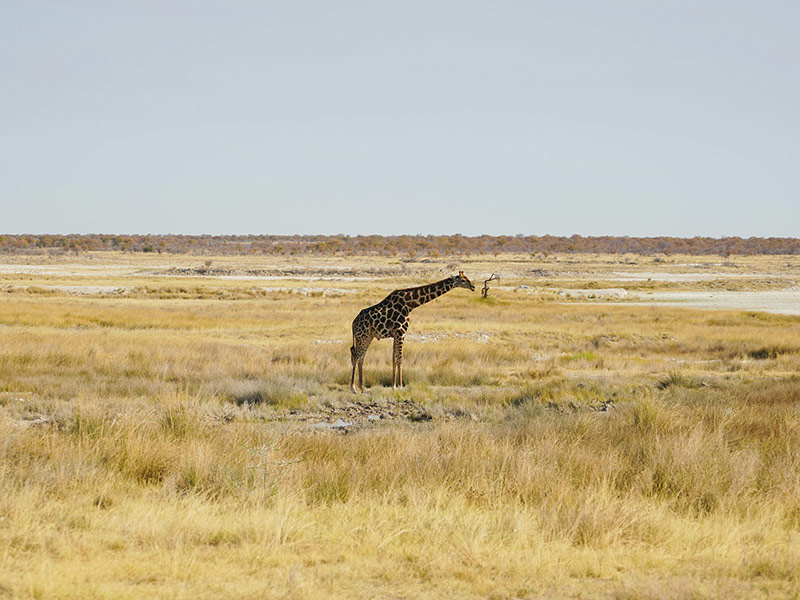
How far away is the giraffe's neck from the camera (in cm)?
1770

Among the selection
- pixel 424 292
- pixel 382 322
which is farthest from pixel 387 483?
pixel 424 292

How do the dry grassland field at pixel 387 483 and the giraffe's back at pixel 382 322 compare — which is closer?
the dry grassland field at pixel 387 483

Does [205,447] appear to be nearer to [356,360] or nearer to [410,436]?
[410,436]

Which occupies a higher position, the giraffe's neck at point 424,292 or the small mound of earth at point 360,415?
the giraffe's neck at point 424,292

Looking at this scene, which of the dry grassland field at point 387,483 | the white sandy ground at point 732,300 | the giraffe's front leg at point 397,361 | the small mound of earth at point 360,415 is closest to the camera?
the dry grassland field at point 387,483

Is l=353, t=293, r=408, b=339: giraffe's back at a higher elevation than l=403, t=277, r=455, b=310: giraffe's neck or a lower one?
lower

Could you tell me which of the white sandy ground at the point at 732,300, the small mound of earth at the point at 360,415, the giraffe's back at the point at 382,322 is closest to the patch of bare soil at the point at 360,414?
the small mound of earth at the point at 360,415

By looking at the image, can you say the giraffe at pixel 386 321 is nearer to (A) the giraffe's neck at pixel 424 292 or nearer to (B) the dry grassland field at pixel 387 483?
(A) the giraffe's neck at pixel 424 292

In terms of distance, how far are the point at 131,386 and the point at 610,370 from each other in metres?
12.9

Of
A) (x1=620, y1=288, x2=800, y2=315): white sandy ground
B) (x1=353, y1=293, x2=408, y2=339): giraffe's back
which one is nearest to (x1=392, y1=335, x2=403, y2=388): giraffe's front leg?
(x1=353, y1=293, x2=408, y2=339): giraffe's back

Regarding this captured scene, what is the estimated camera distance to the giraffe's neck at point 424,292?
17.7 meters

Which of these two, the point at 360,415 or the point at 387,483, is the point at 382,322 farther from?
the point at 387,483

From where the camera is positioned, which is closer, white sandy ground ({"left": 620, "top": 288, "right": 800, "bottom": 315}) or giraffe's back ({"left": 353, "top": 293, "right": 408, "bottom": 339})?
giraffe's back ({"left": 353, "top": 293, "right": 408, "bottom": 339})

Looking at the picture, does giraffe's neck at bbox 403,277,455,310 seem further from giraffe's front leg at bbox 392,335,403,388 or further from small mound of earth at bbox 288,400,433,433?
small mound of earth at bbox 288,400,433,433
